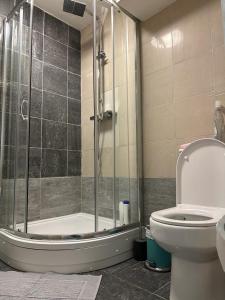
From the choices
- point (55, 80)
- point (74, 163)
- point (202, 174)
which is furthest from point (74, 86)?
point (202, 174)

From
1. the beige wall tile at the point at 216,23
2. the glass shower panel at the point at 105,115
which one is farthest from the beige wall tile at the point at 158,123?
the beige wall tile at the point at 216,23

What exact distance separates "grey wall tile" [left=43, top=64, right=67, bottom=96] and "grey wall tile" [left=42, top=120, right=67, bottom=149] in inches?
14.0

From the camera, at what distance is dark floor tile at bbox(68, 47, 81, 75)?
255 cm

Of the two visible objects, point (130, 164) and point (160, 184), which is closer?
point (160, 184)

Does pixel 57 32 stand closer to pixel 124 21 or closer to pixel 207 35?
pixel 124 21

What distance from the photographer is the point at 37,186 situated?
2217 mm

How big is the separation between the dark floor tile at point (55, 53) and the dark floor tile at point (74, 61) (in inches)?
2.4

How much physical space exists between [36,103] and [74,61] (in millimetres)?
707

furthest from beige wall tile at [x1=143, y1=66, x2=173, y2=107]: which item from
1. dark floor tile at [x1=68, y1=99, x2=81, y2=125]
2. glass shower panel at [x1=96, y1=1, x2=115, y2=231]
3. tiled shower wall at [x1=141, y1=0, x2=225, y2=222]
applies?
dark floor tile at [x1=68, y1=99, x2=81, y2=125]

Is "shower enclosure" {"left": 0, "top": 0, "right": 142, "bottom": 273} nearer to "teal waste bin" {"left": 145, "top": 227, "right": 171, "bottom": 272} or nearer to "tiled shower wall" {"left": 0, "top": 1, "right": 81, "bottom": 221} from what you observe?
"tiled shower wall" {"left": 0, "top": 1, "right": 81, "bottom": 221}

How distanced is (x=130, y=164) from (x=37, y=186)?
3.07ft

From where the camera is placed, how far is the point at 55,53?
244cm

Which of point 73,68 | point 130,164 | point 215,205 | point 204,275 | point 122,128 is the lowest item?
point 204,275

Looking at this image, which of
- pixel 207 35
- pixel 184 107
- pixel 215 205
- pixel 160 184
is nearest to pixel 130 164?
pixel 160 184
